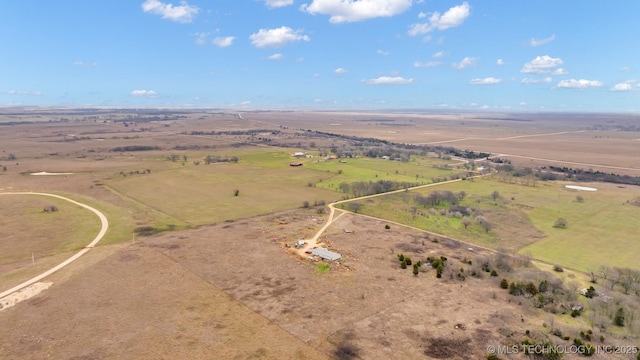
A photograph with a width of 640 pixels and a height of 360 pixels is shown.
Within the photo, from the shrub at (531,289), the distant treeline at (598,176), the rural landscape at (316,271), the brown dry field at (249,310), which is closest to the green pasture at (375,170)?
the rural landscape at (316,271)

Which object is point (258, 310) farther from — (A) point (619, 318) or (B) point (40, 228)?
(B) point (40, 228)

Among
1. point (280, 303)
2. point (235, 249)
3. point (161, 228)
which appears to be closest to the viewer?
point (280, 303)

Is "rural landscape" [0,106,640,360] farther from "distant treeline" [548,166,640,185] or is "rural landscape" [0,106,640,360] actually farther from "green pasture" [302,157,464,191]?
"distant treeline" [548,166,640,185]

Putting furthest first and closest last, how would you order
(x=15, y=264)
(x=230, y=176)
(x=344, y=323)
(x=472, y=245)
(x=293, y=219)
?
(x=230, y=176), (x=293, y=219), (x=472, y=245), (x=15, y=264), (x=344, y=323)

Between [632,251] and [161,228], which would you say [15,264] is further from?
[632,251]

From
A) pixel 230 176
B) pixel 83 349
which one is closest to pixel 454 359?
pixel 83 349

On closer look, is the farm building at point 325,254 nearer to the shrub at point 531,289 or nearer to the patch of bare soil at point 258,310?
the patch of bare soil at point 258,310

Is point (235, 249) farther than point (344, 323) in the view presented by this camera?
Yes

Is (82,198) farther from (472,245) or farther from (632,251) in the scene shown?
(632,251)
